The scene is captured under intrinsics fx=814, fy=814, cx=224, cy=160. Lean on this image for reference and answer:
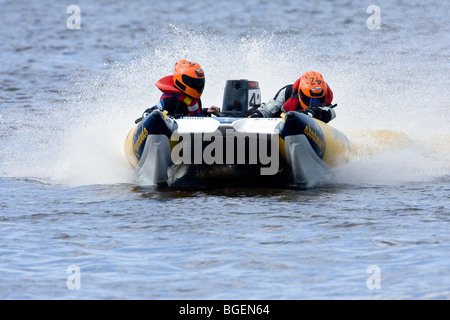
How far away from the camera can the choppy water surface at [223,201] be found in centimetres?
505

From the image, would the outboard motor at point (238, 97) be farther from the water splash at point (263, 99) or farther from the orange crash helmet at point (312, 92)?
the water splash at point (263, 99)

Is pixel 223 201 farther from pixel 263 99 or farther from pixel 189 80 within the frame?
pixel 263 99

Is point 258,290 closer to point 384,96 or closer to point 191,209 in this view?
point 191,209

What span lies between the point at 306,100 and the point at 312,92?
4.5 inches

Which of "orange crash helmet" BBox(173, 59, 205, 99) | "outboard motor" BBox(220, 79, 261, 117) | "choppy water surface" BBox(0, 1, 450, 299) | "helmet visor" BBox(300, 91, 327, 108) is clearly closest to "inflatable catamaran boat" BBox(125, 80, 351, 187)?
"choppy water surface" BBox(0, 1, 450, 299)

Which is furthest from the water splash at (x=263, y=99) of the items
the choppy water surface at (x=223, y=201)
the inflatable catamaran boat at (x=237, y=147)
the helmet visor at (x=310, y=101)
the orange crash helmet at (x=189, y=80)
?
the orange crash helmet at (x=189, y=80)

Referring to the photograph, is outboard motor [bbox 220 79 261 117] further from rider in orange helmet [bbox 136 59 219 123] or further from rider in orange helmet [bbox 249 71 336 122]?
rider in orange helmet [bbox 136 59 219 123]

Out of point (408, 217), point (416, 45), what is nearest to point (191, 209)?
point (408, 217)

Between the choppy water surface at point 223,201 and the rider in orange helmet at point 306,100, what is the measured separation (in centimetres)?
65

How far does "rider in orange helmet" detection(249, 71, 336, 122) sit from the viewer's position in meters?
8.60

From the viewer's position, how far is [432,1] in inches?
1144

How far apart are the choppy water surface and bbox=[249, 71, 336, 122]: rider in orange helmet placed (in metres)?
0.65
